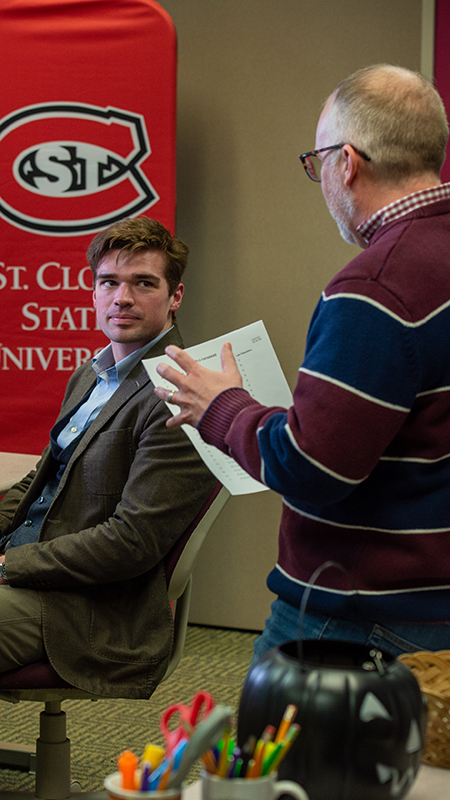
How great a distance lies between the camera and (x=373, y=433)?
0.96 meters

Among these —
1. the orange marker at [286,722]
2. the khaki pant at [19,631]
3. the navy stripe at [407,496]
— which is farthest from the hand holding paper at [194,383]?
the khaki pant at [19,631]

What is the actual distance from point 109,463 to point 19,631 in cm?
41

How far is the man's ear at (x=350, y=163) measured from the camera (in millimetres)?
1101

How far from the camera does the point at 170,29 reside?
10.3 ft

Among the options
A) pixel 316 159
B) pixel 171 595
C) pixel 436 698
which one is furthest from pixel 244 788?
pixel 171 595

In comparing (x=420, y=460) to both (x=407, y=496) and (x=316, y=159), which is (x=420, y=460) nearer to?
(x=407, y=496)

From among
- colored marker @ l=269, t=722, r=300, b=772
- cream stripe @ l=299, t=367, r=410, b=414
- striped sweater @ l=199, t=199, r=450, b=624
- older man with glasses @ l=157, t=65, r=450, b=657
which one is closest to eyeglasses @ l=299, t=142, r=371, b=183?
older man with glasses @ l=157, t=65, r=450, b=657

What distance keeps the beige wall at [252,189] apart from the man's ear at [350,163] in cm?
244

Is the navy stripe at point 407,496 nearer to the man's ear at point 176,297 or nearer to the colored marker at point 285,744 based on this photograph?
the colored marker at point 285,744

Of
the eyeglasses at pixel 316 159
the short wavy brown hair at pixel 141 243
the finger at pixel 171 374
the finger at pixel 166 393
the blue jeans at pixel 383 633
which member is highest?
the short wavy brown hair at pixel 141 243

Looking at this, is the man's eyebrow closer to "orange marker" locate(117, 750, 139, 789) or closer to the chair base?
the chair base

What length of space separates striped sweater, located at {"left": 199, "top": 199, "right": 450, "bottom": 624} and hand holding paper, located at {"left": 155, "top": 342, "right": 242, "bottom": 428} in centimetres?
2

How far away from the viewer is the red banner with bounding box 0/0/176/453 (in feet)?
10.5

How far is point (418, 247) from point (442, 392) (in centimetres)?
18
